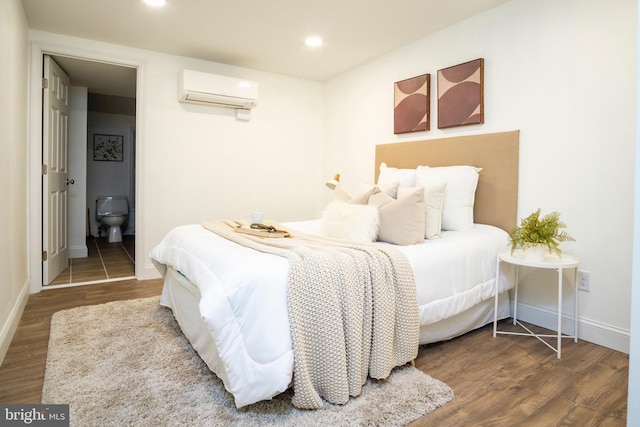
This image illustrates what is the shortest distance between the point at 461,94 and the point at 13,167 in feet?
10.9

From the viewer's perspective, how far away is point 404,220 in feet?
7.84

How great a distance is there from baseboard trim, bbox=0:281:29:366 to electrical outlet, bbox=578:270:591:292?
134 inches

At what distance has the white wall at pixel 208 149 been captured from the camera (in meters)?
3.75

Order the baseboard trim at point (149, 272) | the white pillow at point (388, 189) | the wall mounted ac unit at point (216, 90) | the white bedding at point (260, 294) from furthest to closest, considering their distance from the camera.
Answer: the baseboard trim at point (149, 272), the wall mounted ac unit at point (216, 90), the white pillow at point (388, 189), the white bedding at point (260, 294)

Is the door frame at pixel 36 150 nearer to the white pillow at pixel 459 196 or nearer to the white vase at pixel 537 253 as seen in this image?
the white pillow at pixel 459 196

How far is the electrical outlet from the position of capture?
241 centimetres

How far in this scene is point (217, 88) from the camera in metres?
3.88

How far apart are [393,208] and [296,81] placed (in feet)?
9.23

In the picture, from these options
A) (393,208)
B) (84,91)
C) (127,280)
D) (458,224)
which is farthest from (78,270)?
(458,224)

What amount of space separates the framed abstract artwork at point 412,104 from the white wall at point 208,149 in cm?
143

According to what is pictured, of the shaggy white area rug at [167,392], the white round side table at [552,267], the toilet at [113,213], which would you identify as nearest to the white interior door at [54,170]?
the shaggy white area rug at [167,392]

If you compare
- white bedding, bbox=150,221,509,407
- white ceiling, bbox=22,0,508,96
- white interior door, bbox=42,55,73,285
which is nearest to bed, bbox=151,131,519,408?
white bedding, bbox=150,221,509,407

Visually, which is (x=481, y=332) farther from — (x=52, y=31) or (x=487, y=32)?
(x=52, y=31)

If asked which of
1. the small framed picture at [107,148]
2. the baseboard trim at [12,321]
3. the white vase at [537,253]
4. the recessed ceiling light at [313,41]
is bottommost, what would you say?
the baseboard trim at [12,321]
